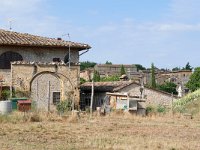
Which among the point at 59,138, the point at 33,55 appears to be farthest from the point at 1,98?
the point at 59,138

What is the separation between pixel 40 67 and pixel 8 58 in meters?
2.56

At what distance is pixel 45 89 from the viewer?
3341 centimetres

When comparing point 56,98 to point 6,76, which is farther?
point 56,98

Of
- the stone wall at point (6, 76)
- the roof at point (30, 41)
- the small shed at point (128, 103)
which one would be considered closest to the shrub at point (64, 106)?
the small shed at point (128, 103)

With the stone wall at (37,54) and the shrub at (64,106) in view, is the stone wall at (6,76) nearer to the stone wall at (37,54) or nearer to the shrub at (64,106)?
the stone wall at (37,54)

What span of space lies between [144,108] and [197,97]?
29.0 feet

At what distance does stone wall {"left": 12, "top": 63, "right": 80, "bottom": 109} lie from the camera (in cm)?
A: 3258

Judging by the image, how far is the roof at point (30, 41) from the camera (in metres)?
33.3

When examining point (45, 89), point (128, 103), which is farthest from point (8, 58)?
point (128, 103)

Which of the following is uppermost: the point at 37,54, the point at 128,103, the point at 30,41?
the point at 30,41

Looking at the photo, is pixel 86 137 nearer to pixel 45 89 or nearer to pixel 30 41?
pixel 45 89

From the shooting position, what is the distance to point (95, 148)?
1391cm

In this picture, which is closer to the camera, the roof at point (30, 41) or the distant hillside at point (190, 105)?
the roof at point (30, 41)

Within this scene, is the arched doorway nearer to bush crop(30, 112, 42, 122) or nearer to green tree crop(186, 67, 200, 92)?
bush crop(30, 112, 42, 122)
